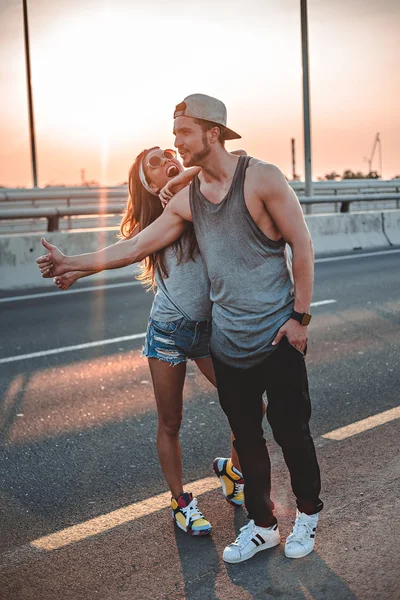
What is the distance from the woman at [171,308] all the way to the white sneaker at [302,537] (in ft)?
1.52

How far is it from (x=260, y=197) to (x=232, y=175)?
17cm

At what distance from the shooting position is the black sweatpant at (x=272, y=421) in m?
3.91

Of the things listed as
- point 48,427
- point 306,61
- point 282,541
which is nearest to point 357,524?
point 282,541

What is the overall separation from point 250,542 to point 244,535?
0.05m

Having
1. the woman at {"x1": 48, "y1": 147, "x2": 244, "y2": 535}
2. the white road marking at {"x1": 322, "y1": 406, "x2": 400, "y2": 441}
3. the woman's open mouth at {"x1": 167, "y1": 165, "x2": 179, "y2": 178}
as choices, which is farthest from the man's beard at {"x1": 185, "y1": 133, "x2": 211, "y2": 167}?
the white road marking at {"x1": 322, "y1": 406, "x2": 400, "y2": 441}

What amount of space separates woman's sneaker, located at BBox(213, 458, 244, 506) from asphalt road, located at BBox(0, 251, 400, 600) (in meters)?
0.06

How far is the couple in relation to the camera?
3758mm

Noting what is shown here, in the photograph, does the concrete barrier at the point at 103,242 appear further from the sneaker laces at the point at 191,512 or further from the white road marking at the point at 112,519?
the sneaker laces at the point at 191,512

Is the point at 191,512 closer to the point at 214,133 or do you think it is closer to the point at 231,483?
the point at 231,483

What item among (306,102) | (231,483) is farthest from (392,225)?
(231,483)

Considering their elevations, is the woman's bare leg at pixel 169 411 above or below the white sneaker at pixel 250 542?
above

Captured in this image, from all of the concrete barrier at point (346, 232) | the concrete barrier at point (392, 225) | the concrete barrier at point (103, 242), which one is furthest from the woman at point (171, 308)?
the concrete barrier at point (392, 225)

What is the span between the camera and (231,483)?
463cm

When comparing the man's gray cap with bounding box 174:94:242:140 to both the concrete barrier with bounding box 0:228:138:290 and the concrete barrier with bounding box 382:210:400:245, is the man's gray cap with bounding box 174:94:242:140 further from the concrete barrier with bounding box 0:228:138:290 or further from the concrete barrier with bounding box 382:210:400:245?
the concrete barrier with bounding box 382:210:400:245
